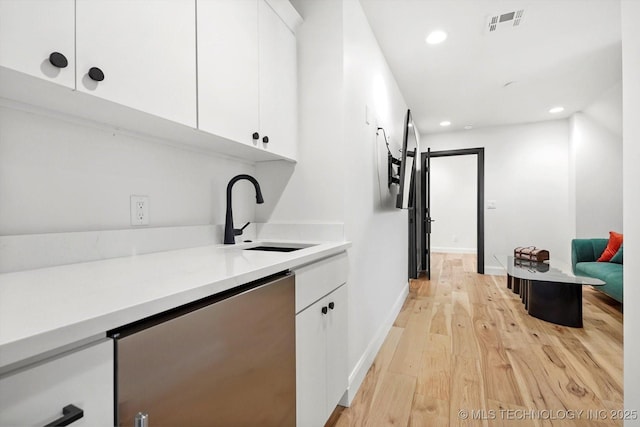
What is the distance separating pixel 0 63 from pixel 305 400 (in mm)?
1373

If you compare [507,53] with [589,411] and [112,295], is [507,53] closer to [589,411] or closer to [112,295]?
[589,411]

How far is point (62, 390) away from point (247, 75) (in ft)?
4.25

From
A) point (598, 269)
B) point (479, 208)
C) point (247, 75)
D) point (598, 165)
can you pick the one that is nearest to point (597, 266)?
point (598, 269)

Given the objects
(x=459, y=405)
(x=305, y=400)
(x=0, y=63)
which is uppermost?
(x=0, y=63)

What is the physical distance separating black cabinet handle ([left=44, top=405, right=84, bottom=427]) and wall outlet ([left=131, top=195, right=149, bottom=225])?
840mm

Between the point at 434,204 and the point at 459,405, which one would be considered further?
the point at 434,204

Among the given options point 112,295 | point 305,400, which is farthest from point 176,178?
point 305,400

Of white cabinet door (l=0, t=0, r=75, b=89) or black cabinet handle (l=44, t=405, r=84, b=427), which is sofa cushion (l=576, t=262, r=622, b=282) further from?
Result: white cabinet door (l=0, t=0, r=75, b=89)

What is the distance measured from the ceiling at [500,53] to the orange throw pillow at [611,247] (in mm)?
1737

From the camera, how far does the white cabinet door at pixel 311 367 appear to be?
1179 mm

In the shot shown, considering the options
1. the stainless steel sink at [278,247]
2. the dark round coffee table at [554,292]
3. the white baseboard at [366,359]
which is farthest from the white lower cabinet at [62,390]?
the dark round coffee table at [554,292]

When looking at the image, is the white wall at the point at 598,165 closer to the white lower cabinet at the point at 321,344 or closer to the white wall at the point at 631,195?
the white wall at the point at 631,195

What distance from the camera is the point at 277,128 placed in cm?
161

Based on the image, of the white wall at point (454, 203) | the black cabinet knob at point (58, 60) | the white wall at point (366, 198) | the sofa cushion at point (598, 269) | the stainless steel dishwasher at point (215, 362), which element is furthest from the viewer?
the white wall at point (454, 203)
